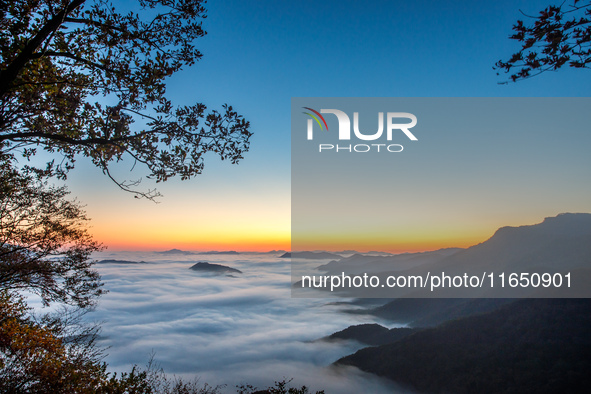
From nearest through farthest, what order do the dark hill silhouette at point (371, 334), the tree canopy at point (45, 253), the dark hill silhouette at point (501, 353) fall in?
the tree canopy at point (45, 253) < the dark hill silhouette at point (501, 353) < the dark hill silhouette at point (371, 334)

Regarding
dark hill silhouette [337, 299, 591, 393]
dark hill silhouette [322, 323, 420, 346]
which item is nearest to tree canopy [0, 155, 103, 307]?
dark hill silhouette [337, 299, 591, 393]

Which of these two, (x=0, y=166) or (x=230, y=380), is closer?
(x=0, y=166)

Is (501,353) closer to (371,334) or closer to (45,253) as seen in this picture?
(371,334)

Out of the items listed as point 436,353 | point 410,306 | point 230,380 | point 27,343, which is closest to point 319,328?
point 410,306

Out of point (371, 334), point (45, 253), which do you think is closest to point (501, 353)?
point (371, 334)

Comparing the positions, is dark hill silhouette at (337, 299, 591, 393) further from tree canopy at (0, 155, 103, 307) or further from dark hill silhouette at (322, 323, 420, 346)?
tree canopy at (0, 155, 103, 307)

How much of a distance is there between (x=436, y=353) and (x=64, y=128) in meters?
109

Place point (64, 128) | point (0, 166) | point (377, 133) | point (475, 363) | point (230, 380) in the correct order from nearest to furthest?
1. point (64, 128)
2. point (0, 166)
3. point (377, 133)
4. point (475, 363)
5. point (230, 380)

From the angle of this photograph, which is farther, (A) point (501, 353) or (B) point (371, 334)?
(B) point (371, 334)

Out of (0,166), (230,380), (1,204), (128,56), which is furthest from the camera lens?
(230,380)

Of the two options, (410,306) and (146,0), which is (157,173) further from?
(410,306)

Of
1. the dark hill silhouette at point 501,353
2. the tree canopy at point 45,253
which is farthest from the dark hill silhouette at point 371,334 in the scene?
the tree canopy at point 45,253

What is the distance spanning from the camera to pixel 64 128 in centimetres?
828

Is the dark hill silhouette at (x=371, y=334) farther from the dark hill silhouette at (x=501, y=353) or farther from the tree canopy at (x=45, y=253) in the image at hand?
the tree canopy at (x=45, y=253)
